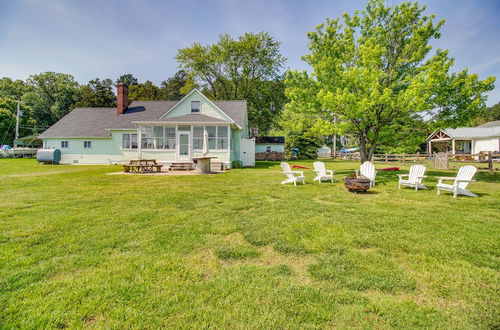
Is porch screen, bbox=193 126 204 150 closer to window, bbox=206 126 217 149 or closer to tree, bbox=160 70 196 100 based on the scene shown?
window, bbox=206 126 217 149

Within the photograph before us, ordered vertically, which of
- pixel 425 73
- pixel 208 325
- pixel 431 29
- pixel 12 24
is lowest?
pixel 208 325

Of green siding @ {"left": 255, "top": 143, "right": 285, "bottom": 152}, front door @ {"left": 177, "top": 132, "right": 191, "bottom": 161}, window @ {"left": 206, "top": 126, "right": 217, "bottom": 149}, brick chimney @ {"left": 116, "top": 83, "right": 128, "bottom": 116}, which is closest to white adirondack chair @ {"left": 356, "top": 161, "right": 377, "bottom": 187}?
window @ {"left": 206, "top": 126, "right": 217, "bottom": 149}

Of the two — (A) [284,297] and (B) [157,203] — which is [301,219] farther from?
(B) [157,203]

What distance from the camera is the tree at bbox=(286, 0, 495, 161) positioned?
33.0ft

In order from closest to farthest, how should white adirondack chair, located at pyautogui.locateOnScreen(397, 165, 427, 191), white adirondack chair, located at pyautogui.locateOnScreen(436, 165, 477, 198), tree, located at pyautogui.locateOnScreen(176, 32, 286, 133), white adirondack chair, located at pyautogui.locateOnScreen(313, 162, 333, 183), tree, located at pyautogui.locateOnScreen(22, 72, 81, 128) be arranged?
1. white adirondack chair, located at pyautogui.locateOnScreen(436, 165, 477, 198)
2. white adirondack chair, located at pyautogui.locateOnScreen(397, 165, 427, 191)
3. white adirondack chair, located at pyautogui.locateOnScreen(313, 162, 333, 183)
4. tree, located at pyautogui.locateOnScreen(176, 32, 286, 133)
5. tree, located at pyautogui.locateOnScreen(22, 72, 81, 128)

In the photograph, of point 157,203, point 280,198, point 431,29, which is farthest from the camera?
point 431,29

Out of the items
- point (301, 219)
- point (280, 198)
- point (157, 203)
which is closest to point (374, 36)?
point (280, 198)

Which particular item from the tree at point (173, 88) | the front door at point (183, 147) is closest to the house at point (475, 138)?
the front door at point (183, 147)

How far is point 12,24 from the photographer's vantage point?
9.68 m

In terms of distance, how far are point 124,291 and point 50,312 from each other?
23.7 inches

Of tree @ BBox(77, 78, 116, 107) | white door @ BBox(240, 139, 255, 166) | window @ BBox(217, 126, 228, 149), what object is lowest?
white door @ BBox(240, 139, 255, 166)

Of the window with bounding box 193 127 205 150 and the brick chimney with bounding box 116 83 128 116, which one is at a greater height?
the brick chimney with bounding box 116 83 128 116

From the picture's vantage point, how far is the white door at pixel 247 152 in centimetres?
2136

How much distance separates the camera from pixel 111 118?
82.4 ft
